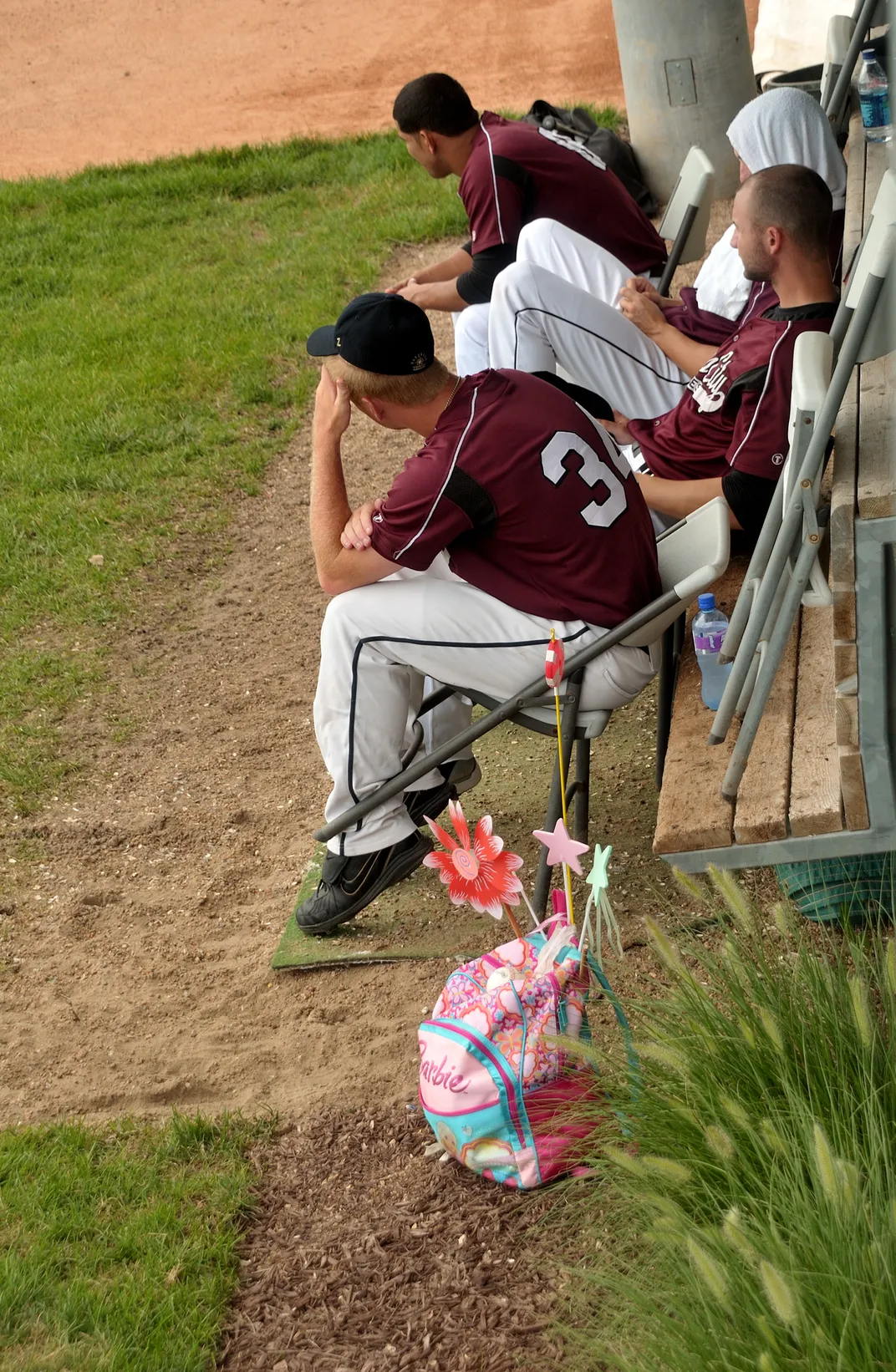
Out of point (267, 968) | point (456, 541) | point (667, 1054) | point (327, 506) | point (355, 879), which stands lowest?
point (267, 968)

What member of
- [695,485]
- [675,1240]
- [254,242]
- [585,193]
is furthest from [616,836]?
[254,242]

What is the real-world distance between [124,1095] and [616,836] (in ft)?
4.84

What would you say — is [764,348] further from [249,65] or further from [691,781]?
[249,65]

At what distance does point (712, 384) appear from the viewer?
3.63 meters

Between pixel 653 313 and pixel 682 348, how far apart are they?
214 millimetres

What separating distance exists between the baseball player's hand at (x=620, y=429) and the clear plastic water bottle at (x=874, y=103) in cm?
147

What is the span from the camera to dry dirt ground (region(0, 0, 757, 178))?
13.7 m

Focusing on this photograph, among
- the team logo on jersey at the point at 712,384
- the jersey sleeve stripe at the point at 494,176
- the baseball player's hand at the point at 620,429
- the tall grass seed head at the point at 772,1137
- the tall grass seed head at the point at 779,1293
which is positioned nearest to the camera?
the tall grass seed head at the point at 779,1293

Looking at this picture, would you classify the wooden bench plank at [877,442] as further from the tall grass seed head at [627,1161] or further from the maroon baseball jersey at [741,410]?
the tall grass seed head at [627,1161]

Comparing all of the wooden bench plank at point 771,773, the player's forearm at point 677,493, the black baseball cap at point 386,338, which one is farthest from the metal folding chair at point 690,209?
the wooden bench plank at point 771,773

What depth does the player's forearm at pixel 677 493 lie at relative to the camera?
11.8 ft

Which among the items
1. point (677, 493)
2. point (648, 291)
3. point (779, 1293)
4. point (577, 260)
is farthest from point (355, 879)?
point (577, 260)

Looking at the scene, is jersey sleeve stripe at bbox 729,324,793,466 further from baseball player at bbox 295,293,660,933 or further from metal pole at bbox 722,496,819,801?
metal pole at bbox 722,496,819,801

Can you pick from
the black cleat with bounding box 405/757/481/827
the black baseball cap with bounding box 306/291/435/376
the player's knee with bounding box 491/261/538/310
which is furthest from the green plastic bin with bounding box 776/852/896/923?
the player's knee with bounding box 491/261/538/310
